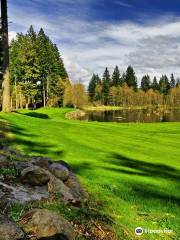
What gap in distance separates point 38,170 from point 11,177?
0.70m

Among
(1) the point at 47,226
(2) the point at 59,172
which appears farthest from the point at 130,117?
(1) the point at 47,226

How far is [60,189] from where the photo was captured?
9867 millimetres

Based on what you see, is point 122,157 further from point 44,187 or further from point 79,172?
point 44,187

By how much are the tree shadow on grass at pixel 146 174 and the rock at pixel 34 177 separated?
457 centimetres

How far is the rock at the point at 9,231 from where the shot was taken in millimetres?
6246

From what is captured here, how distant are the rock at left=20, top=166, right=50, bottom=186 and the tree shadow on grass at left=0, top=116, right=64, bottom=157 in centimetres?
939

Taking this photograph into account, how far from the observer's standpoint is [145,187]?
14.5m

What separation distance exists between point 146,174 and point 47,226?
10.3 m

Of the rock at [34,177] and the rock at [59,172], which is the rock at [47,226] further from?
the rock at [59,172]

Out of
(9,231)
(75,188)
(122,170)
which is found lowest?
(122,170)

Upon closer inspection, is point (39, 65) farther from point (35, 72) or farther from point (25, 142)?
point (25, 142)

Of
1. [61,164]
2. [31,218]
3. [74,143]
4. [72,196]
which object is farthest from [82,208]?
[74,143]

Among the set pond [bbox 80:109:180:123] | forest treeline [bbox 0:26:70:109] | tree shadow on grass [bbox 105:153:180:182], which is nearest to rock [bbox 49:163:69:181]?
tree shadow on grass [bbox 105:153:180:182]

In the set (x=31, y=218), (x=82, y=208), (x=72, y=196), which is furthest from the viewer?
(x=72, y=196)
